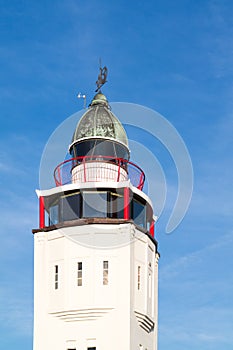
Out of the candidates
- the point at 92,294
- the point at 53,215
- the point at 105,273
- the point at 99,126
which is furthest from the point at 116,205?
the point at 92,294

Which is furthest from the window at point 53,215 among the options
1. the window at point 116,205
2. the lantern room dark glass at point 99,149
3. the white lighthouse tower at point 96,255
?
the lantern room dark glass at point 99,149

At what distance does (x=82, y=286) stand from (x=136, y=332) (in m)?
3.92

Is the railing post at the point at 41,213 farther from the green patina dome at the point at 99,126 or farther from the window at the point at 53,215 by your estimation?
the green patina dome at the point at 99,126

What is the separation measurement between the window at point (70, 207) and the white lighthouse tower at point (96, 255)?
6cm

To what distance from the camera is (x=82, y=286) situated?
4444 cm

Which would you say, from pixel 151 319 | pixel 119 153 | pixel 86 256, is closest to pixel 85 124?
pixel 119 153

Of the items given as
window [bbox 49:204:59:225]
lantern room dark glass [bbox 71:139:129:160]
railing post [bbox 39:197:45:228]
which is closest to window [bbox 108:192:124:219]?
lantern room dark glass [bbox 71:139:129:160]

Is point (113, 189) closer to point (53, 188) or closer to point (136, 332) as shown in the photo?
point (53, 188)

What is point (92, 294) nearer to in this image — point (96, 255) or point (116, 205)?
point (96, 255)

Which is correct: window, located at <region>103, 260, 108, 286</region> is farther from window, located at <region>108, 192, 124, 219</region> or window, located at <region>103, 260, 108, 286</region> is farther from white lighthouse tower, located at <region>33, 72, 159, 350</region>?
window, located at <region>108, 192, 124, 219</region>

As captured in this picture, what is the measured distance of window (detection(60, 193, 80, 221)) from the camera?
152ft

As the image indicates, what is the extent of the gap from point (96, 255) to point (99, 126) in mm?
8324

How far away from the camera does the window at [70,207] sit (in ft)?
152

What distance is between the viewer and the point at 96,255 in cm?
4469
